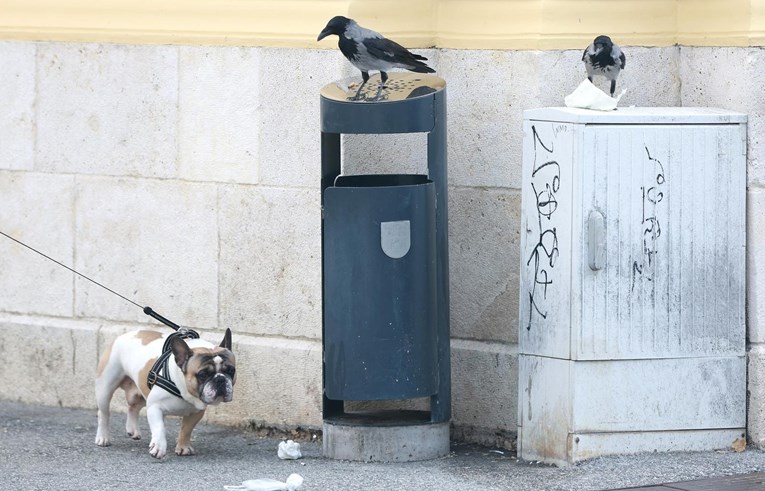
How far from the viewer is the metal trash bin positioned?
A: 6.71 meters

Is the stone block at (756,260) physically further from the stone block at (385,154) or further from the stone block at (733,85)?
the stone block at (385,154)

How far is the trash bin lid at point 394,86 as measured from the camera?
674 cm

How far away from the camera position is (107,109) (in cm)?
817

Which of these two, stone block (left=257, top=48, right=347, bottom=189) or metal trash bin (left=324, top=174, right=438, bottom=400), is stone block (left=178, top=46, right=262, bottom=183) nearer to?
stone block (left=257, top=48, right=347, bottom=189)

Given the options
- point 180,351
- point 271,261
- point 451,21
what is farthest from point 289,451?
point 451,21

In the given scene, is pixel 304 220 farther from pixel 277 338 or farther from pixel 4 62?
pixel 4 62

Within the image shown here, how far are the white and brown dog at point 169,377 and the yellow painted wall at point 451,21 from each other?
5.49ft

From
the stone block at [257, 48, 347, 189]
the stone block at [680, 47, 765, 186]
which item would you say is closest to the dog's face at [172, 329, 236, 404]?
the stone block at [257, 48, 347, 189]

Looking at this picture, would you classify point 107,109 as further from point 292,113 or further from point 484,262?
point 484,262

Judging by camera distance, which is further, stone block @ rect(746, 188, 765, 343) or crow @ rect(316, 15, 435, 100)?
stone block @ rect(746, 188, 765, 343)

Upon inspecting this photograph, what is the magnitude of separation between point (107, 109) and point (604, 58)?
2911 mm

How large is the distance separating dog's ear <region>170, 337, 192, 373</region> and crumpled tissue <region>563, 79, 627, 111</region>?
6.94ft

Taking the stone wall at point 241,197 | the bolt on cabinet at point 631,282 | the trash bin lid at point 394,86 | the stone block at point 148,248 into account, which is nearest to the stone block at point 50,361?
the stone wall at point 241,197

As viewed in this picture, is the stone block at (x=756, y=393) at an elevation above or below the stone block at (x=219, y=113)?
below
